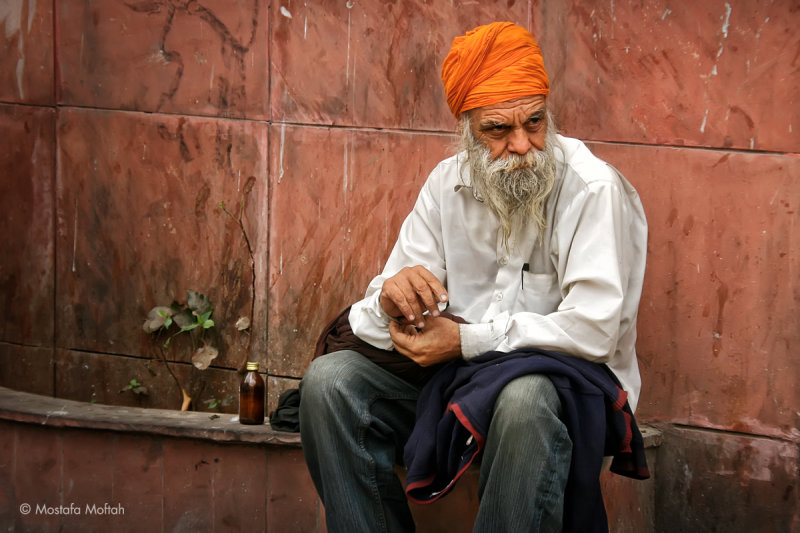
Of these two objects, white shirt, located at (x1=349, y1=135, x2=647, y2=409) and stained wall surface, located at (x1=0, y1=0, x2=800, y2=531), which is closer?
white shirt, located at (x1=349, y1=135, x2=647, y2=409)

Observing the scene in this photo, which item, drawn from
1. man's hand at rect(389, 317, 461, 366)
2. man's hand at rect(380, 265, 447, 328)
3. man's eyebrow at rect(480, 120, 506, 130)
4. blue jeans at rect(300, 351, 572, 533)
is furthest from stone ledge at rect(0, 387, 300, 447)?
man's eyebrow at rect(480, 120, 506, 130)

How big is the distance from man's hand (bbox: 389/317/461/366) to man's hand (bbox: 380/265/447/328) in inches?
1.7

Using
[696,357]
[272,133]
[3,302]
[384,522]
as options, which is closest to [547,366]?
[384,522]

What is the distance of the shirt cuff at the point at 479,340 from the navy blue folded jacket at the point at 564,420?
0.03 metres

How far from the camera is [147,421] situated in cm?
373

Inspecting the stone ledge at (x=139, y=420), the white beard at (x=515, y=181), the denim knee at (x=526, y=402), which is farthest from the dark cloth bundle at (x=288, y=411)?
the denim knee at (x=526, y=402)

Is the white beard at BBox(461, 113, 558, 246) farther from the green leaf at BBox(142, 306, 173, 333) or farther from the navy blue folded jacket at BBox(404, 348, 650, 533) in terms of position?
the green leaf at BBox(142, 306, 173, 333)

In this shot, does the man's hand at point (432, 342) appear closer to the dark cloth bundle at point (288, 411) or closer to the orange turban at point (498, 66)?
the orange turban at point (498, 66)

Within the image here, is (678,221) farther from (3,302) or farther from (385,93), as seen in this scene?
(3,302)

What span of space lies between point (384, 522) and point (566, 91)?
1782 millimetres

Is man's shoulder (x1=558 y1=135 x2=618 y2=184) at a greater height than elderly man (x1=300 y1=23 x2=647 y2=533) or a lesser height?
greater

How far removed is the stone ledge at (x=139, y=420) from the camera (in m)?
3.60

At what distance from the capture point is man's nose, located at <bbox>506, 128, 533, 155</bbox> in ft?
9.45

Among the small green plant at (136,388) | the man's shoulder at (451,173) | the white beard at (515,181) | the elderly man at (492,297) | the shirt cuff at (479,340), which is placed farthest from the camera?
the small green plant at (136,388)
